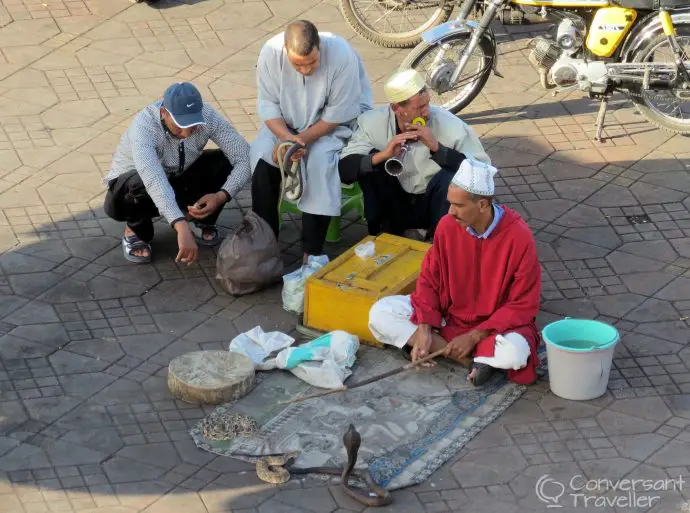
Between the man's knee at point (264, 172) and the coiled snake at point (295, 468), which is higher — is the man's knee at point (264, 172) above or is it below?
above

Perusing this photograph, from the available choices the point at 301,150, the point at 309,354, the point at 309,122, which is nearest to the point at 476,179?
the point at 309,354

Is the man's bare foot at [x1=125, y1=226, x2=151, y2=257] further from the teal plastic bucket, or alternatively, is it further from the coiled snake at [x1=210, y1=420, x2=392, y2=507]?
the teal plastic bucket

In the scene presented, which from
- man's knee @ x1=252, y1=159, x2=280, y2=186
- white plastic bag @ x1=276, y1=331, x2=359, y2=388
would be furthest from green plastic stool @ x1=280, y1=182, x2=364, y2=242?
white plastic bag @ x1=276, y1=331, x2=359, y2=388

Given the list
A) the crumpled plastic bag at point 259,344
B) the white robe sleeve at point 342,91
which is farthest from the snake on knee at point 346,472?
the white robe sleeve at point 342,91

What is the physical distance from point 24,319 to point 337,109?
6.77 feet

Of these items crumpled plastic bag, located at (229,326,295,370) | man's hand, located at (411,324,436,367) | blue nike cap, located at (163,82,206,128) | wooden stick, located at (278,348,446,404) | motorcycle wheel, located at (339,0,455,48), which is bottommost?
motorcycle wheel, located at (339,0,455,48)

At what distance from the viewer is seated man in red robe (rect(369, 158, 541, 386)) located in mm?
6953

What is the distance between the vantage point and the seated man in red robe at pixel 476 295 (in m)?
6.95

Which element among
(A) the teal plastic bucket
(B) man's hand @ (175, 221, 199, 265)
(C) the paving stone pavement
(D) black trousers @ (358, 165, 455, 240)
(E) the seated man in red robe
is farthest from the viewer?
Result: (D) black trousers @ (358, 165, 455, 240)

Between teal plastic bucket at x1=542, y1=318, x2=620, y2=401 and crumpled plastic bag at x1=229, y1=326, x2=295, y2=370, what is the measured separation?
4.39ft

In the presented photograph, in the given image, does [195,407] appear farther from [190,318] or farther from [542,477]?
[542,477]

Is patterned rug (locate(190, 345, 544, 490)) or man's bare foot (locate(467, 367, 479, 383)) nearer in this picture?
patterned rug (locate(190, 345, 544, 490))

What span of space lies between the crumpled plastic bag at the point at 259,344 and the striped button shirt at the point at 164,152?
84cm

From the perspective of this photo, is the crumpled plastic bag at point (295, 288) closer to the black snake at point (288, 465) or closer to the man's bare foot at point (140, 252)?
the man's bare foot at point (140, 252)
